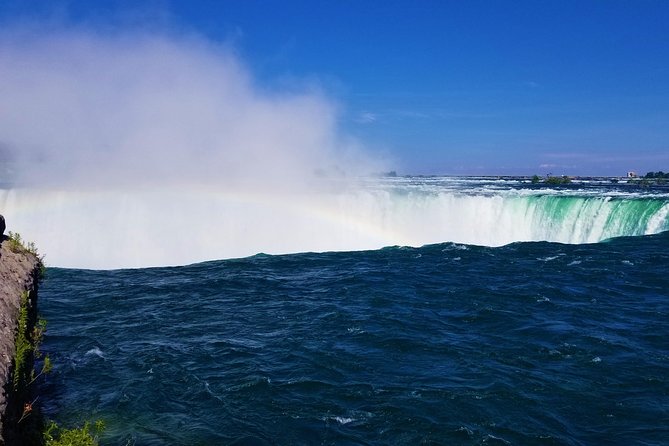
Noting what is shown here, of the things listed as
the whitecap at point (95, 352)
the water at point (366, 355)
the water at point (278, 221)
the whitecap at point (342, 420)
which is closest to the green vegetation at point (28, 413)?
the water at point (366, 355)

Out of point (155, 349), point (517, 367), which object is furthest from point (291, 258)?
point (517, 367)

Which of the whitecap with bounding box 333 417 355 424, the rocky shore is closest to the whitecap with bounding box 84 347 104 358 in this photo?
Result: the rocky shore

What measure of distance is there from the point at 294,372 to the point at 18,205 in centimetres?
2651

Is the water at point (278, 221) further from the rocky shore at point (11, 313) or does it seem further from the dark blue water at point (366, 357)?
the rocky shore at point (11, 313)

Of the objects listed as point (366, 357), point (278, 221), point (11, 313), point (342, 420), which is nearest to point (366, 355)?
point (366, 357)

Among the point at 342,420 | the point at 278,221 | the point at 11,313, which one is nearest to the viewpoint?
the point at 11,313

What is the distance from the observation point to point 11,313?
6.39 m

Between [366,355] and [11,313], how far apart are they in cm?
702

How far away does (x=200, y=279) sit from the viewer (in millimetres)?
19672

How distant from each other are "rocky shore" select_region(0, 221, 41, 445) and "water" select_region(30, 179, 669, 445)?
1985mm

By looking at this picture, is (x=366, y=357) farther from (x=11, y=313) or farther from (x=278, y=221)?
(x=278, y=221)

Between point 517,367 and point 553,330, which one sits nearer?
point 517,367

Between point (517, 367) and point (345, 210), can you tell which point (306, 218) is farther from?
point (517, 367)

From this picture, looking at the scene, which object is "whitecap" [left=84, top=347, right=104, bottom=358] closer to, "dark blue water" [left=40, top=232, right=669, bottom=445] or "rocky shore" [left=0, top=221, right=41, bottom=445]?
"dark blue water" [left=40, top=232, right=669, bottom=445]
